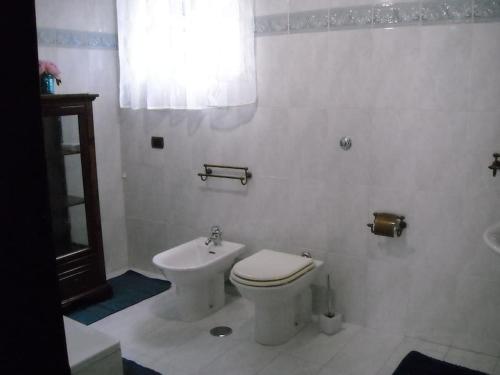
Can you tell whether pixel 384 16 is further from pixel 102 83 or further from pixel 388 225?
pixel 102 83

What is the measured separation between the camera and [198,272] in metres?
2.90

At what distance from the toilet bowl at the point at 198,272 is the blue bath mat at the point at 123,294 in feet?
1.10

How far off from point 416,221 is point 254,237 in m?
1.06

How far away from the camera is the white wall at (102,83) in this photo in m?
3.28

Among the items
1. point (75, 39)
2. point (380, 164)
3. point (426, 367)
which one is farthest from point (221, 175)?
point (426, 367)

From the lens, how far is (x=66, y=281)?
317 centimetres

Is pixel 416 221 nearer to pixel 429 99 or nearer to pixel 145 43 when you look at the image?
pixel 429 99

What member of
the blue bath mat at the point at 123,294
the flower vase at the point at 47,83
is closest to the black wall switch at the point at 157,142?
the flower vase at the point at 47,83

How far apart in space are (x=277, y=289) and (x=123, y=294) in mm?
1370

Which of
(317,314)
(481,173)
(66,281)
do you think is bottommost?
(317,314)

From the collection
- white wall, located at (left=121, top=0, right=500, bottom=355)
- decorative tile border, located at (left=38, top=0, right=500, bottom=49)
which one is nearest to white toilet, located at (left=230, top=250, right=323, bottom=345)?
white wall, located at (left=121, top=0, right=500, bottom=355)

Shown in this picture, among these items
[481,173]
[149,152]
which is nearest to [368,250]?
[481,173]

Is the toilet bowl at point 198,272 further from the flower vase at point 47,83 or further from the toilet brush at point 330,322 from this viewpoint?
the flower vase at point 47,83

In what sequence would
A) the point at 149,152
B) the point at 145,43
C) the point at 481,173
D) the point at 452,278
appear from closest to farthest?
the point at 481,173 → the point at 452,278 → the point at 145,43 → the point at 149,152
